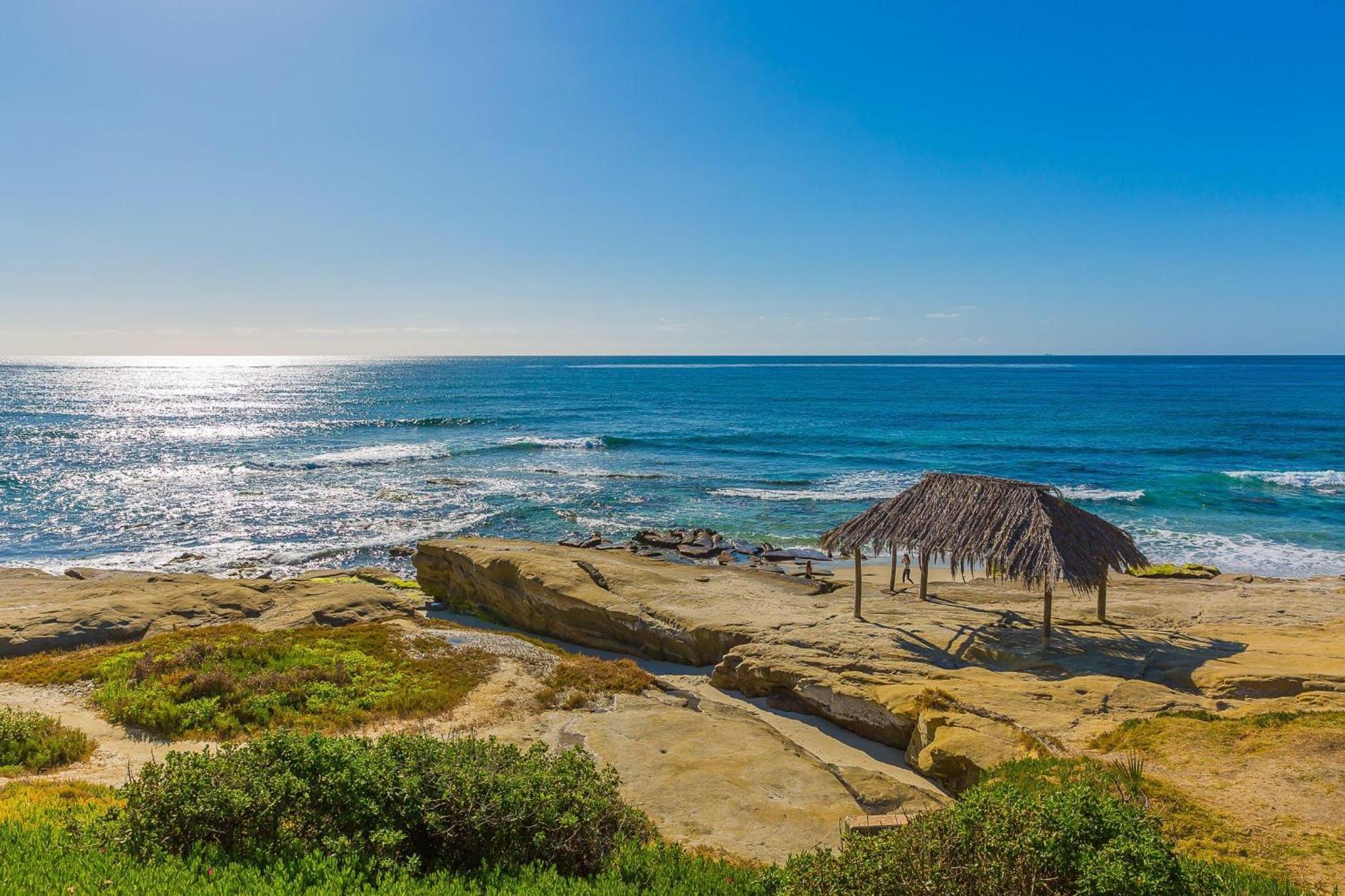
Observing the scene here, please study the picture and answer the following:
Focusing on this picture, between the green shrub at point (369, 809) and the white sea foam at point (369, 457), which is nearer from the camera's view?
the green shrub at point (369, 809)

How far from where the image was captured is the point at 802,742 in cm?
1275

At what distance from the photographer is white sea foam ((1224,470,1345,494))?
3809cm

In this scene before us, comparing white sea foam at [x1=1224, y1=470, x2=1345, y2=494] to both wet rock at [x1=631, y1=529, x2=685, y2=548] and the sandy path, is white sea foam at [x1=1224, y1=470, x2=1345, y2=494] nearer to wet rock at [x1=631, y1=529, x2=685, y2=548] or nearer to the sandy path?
wet rock at [x1=631, y1=529, x2=685, y2=548]

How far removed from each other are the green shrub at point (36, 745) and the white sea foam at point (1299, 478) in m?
50.5

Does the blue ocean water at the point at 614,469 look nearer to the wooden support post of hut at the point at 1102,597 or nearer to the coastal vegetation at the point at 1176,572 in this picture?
the coastal vegetation at the point at 1176,572

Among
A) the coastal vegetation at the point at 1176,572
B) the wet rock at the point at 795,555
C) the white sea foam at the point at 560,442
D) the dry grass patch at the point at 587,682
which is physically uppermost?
the white sea foam at the point at 560,442

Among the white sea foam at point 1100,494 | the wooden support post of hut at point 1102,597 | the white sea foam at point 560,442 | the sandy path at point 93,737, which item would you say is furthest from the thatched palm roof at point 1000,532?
the white sea foam at point 560,442

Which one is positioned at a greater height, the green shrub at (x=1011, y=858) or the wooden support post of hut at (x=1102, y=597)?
the green shrub at (x=1011, y=858)

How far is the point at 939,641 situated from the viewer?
1603cm

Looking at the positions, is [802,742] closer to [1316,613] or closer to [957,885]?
[957,885]

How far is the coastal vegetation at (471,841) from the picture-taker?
601cm

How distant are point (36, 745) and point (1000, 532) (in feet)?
60.9

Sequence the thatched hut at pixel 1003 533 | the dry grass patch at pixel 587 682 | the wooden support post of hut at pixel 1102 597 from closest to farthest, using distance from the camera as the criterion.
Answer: the dry grass patch at pixel 587 682, the thatched hut at pixel 1003 533, the wooden support post of hut at pixel 1102 597

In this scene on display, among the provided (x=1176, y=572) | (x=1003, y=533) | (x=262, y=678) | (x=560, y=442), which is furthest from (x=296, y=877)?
(x=560, y=442)
